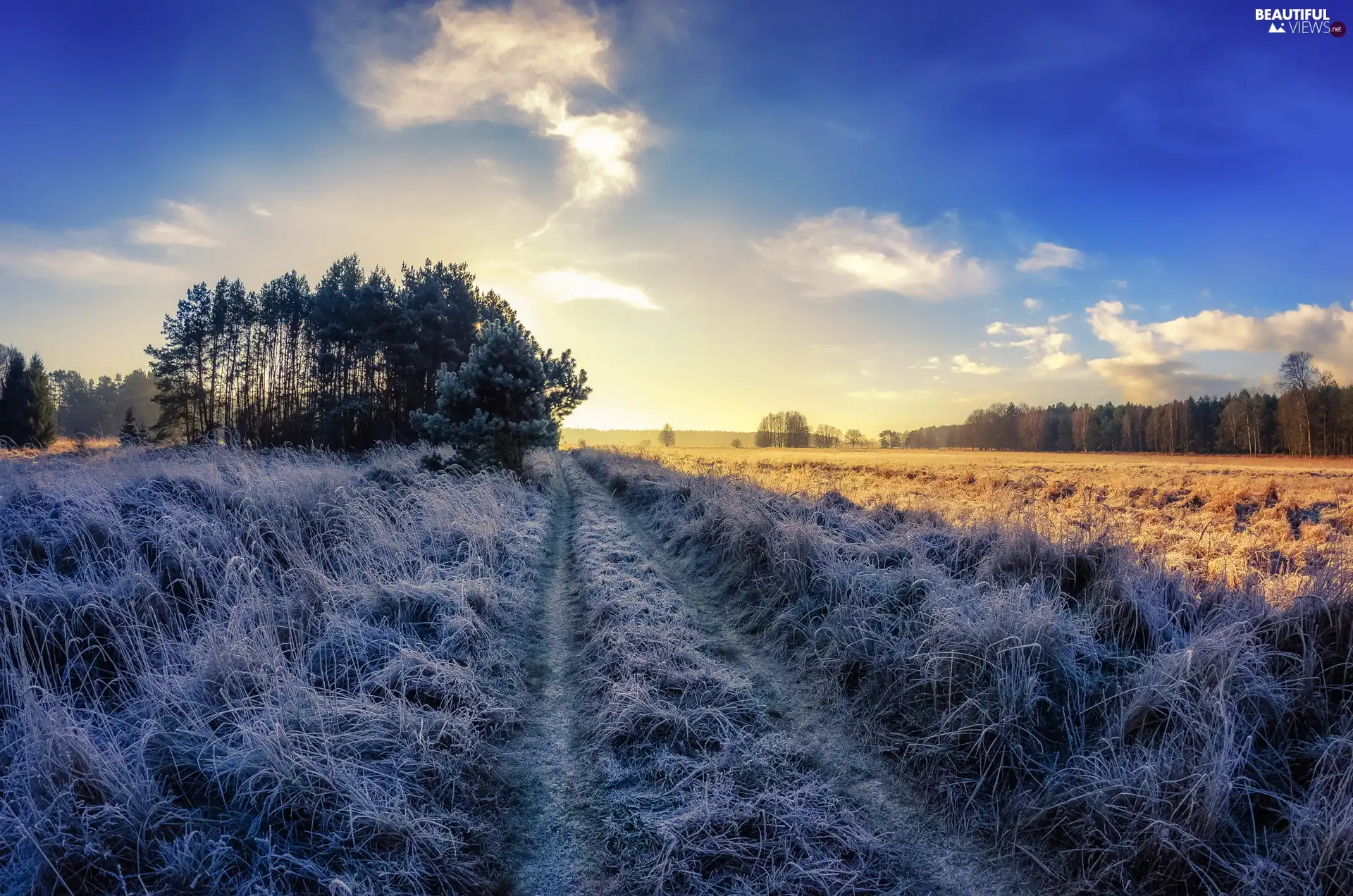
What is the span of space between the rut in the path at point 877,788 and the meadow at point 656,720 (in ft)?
0.08

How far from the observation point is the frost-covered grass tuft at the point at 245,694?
295 cm

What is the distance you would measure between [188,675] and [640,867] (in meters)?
3.57

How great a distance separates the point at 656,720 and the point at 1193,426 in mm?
112019

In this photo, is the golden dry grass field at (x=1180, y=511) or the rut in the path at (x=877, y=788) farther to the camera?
the golden dry grass field at (x=1180, y=511)

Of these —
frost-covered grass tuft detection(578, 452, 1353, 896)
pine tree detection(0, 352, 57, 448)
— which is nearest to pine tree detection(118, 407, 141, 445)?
pine tree detection(0, 352, 57, 448)

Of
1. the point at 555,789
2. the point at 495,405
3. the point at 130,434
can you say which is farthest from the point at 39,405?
the point at 555,789

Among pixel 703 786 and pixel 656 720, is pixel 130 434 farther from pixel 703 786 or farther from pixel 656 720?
pixel 703 786

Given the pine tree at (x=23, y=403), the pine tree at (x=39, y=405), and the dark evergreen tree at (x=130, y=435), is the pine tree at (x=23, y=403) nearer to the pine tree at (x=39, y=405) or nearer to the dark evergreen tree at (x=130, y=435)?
the pine tree at (x=39, y=405)

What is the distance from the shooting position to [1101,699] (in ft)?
14.2

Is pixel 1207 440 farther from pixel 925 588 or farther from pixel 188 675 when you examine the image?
pixel 188 675

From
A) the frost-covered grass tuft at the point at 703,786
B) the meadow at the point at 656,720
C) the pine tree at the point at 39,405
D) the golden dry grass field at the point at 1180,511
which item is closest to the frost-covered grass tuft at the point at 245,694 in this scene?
the meadow at the point at 656,720

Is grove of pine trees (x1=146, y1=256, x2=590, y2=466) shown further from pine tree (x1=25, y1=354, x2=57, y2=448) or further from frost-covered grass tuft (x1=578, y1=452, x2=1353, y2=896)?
frost-covered grass tuft (x1=578, y1=452, x2=1353, y2=896)

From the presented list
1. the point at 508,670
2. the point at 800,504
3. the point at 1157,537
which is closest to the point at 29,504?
the point at 508,670

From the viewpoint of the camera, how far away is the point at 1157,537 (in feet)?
34.0
